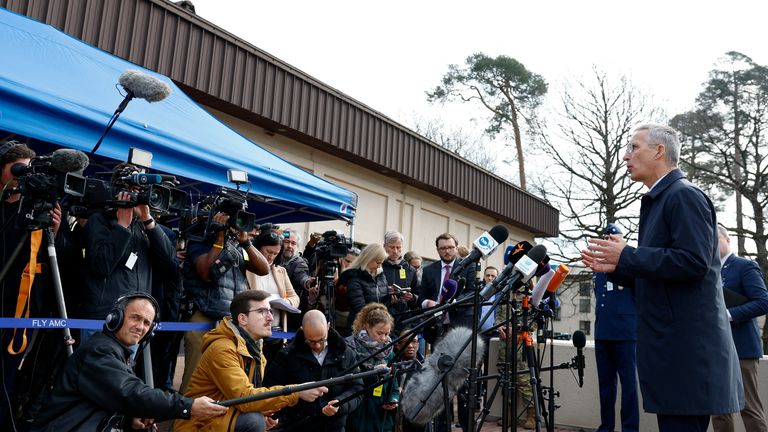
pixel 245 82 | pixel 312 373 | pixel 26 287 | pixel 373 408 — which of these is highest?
pixel 245 82

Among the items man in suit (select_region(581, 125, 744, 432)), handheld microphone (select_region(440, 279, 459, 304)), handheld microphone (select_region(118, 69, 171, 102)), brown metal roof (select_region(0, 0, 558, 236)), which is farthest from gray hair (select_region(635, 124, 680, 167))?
brown metal roof (select_region(0, 0, 558, 236))

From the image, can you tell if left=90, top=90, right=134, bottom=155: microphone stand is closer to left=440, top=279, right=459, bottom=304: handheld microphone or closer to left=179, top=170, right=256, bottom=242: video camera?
left=179, top=170, right=256, bottom=242: video camera

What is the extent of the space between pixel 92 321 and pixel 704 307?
3.41 meters

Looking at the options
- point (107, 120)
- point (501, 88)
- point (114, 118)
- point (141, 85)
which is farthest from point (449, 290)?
point (501, 88)

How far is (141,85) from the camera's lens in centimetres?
443

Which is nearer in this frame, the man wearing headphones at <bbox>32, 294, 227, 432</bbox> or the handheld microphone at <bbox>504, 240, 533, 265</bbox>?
the man wearing headphones at <bbox>32, 294, 227, 432</bbox>

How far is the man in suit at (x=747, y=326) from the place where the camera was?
17.4ft

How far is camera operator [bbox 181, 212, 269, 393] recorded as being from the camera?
182 inches

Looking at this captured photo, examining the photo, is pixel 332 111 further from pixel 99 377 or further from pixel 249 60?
pixel 99 377

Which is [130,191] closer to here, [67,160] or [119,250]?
[119,250]

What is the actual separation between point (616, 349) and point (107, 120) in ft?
15.4

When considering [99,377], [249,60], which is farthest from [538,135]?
[99,377]

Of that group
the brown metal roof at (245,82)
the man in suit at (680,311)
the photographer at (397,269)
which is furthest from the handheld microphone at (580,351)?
the brown metal roof at (245,82)

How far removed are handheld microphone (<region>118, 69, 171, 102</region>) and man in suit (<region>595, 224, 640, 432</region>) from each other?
396 cm
